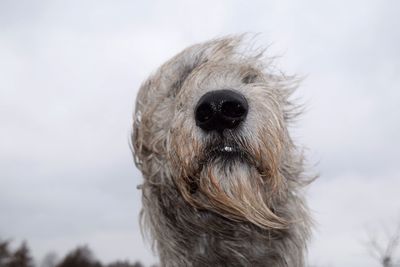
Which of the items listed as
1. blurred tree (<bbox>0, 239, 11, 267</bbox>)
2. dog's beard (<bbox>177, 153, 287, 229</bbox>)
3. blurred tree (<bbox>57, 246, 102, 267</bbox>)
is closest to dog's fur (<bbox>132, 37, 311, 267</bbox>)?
dog's beard (<bbox>177, 153, 287, 229</bbox>)

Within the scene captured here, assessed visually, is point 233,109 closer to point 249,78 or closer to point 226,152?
point 226,152

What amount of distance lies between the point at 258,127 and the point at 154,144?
4.52ft

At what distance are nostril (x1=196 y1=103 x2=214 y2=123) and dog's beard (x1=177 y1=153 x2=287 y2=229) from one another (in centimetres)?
38

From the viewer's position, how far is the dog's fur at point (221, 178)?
15.4 ft

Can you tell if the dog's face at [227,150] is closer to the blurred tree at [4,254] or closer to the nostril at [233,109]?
the nostril at [233,109]

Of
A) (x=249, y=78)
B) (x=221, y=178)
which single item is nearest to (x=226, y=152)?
(x=221, y=178)

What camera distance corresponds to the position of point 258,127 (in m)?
4.70

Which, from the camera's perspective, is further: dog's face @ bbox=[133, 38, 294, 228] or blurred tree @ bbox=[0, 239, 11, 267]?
blurred tree @ bbox=[0, 239, 11, 267]

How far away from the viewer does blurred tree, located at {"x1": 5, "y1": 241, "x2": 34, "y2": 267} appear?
80.4m

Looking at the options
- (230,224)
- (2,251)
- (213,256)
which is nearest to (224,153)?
(230,224)

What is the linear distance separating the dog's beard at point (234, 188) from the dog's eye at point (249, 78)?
1192 millimetres

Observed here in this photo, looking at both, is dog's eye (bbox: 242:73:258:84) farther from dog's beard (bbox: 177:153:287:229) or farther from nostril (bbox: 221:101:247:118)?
dog's beard (bbox: 177:153:287:229)

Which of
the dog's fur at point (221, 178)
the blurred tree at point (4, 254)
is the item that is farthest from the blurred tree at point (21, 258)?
the dog's fur at point (221, 178)

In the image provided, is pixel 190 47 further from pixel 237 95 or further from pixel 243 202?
pixel 243 202
